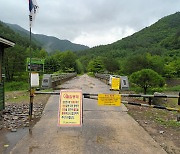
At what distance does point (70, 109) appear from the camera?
20.2ft

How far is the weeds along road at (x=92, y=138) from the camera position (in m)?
4.98

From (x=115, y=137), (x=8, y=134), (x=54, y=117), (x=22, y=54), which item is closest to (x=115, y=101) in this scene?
(x=115, y=137)

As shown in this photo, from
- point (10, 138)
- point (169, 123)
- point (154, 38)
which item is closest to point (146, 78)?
point (169, 123)

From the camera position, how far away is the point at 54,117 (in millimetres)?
7930

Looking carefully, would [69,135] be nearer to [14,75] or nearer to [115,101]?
[115,101]

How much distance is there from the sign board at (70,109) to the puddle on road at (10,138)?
3.54 ft

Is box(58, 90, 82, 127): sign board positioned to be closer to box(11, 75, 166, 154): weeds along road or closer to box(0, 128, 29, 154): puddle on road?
box(11, 75, 166, 154): weeds along road

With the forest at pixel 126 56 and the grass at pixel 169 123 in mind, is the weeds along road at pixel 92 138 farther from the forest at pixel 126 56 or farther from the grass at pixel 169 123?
the forest at pixel 126 56

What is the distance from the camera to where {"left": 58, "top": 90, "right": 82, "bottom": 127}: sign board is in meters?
6.06

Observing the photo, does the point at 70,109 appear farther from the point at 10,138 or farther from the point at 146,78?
the point at 146,78

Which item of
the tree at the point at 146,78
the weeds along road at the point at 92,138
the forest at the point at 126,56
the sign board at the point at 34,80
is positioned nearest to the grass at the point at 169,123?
the weeds along road at the point at 92,138

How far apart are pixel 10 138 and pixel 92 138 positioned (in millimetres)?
2029

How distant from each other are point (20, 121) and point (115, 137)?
3.25 meters

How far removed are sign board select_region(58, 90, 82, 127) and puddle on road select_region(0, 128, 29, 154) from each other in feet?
3.54
